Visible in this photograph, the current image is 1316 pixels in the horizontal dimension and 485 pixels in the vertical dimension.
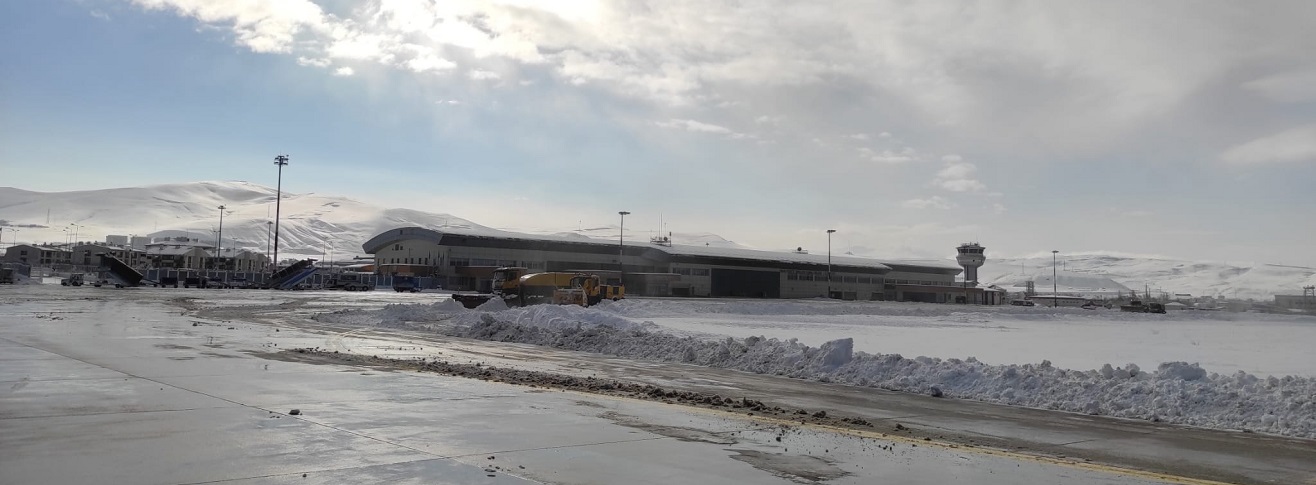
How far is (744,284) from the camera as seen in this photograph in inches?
4700

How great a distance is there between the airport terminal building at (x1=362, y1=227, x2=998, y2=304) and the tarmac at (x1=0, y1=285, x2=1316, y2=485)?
9069cm

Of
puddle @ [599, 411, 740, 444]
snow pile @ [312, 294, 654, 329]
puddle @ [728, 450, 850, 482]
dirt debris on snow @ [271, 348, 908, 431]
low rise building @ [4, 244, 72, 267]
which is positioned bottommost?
dirt debris on snow @ [271, 348, 908, 431]

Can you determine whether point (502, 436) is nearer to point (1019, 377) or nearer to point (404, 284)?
point (1019, 377)

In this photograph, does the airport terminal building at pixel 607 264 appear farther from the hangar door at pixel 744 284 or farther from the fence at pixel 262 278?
the fence at pixel 262 278

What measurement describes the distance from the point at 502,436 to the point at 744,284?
11118 cm

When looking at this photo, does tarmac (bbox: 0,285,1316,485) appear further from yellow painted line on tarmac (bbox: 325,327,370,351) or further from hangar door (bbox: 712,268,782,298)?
hangar door (bbox: 712,268,782,298)

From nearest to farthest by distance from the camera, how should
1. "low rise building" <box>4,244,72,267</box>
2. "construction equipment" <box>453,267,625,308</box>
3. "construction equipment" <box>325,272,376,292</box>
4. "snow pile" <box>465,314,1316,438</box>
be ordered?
"snow pile" <box>465,314,1316,438</box>, "construction equipment" <box>453,267,625,308</box>, "construction equipment" <box>325,272,376,292</box>, "low rise building" <box>4,244,72,267</box>

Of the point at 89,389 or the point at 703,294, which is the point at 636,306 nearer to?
the point at 89,389

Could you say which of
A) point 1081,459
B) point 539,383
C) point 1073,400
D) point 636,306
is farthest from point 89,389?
point 636,306

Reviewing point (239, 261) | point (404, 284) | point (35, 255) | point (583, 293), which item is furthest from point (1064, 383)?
point (35, 255)

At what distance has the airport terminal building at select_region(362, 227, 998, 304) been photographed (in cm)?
11038

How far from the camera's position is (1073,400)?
14375mm

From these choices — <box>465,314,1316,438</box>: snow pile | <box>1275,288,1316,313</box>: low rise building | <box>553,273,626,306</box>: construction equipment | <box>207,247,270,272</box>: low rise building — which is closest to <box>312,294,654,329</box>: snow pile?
<box>553,273,626,306</box>: construction equipment

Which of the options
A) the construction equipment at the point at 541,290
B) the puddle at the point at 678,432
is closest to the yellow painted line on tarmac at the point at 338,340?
the puddle at the point at 678,432
